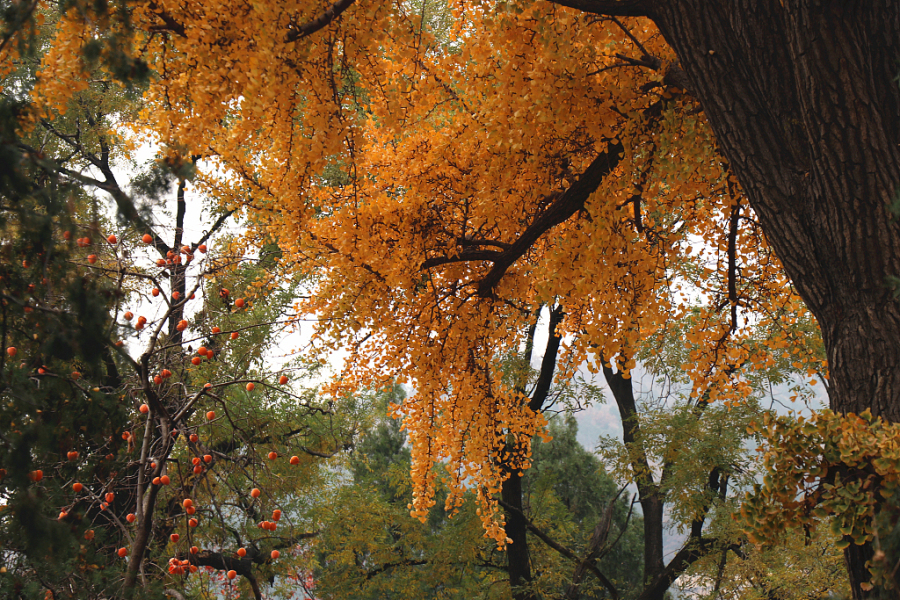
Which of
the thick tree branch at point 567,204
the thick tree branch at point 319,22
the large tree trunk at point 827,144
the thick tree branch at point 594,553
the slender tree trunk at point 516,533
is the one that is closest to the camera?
the large tree trunk at point 827,144

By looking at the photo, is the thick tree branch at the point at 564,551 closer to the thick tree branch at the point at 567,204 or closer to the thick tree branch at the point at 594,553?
the thick tree branch at the point at 594,553

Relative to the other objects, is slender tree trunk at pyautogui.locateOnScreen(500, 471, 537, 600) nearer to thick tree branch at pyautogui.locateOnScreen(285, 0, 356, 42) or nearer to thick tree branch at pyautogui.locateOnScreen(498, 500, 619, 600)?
thick tree branch at pyautogui.locateOnScreen(498, 500, 619, 600)

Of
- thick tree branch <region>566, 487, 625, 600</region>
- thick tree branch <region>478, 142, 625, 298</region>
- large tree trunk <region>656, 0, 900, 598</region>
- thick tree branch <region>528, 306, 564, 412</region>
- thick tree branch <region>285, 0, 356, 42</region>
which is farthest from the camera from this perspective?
thick tree branch <region>528, 306, 564, 412</region>

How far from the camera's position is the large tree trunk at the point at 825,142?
234 centimetres

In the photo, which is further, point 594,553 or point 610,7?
point 594,553

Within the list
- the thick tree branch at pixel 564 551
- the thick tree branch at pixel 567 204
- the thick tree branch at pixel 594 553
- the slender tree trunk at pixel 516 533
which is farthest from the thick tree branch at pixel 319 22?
the slender tree trunk at pixel 516 533

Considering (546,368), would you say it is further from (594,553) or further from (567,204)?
(567,204)

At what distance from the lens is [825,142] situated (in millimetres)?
2406

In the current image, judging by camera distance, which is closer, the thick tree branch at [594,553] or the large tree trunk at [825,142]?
the large tree trunk at [825,142]

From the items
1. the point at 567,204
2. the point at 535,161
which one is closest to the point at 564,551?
the point at 567,204

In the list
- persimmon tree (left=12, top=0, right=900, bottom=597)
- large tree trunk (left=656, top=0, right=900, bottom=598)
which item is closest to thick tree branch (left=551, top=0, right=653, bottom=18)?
persimmon tree (left=12, top=0, right=900, bottom=597)

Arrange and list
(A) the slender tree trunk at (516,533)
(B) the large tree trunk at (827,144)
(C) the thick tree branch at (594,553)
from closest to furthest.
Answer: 1. (B) the large tree trunk at (827,144)
2. (C) the thick tree branch at (594,553)
3. (A) the slender tree trunk at (516,533)

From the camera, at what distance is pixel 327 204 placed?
15.2 ft

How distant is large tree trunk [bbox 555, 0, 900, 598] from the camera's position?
2342 mm
